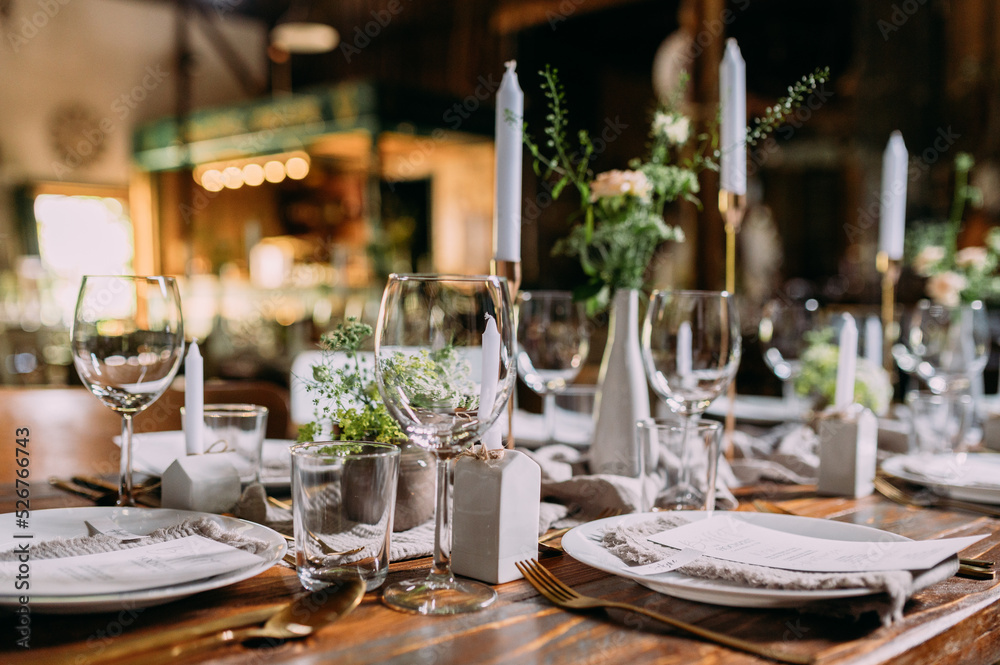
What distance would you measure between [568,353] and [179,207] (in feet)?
26.1

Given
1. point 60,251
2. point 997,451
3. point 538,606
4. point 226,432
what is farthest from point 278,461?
point 60,251

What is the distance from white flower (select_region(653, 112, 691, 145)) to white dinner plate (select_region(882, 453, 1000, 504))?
0.54 m

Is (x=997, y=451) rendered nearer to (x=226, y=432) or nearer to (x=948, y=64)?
(x=226, y=432)

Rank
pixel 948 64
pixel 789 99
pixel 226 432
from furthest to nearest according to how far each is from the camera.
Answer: pixel 948 64, pixel 789 99, pixel 226 432

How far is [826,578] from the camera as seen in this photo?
2.05 feet

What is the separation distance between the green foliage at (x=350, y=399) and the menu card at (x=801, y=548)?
0.95 ft

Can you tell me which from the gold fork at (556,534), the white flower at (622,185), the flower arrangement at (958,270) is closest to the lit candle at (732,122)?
the white flower at (622,185)

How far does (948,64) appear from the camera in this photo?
19.5 ft

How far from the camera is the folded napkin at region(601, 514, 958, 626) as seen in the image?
24.2 inches

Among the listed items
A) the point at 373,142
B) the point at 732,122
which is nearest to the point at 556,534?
the point at 732,122

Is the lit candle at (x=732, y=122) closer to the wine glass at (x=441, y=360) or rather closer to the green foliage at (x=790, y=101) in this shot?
the green foliage at (x=790, y=101)

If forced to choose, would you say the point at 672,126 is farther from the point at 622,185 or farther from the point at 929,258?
the point at 929,258

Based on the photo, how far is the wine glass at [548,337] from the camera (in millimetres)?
1139

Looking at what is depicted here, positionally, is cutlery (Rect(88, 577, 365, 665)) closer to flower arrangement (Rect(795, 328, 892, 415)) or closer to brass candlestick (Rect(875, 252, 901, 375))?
flower arrangement (Rect(795, 328, 892, 415))
